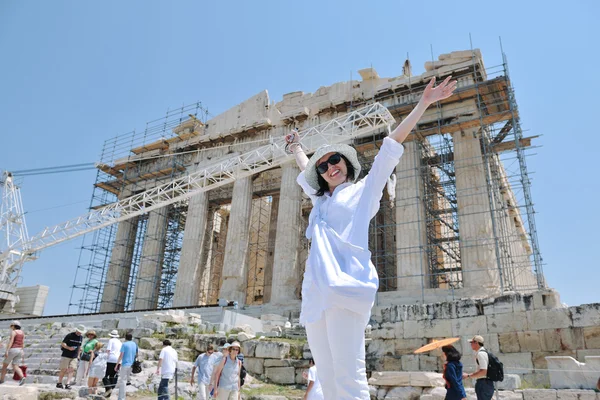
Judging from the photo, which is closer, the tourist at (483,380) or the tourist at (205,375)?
the tourist at (483,380)

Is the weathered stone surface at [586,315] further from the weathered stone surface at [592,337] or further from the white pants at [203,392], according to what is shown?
the white pants at [203,392]

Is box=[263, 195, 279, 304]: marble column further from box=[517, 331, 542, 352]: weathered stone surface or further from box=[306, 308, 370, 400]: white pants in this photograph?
box=[306, 308, 370, 400]: white pants

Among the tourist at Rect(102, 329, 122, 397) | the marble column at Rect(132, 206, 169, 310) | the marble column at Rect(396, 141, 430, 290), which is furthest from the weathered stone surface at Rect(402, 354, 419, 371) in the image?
the marble column at Rect(132, 206, 169, 310)

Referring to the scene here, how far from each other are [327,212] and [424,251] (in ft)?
61.9

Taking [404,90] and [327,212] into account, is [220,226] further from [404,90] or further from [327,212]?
[327,212]

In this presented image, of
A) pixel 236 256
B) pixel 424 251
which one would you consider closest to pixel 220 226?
pixel 236 256

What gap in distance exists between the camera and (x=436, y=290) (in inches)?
786

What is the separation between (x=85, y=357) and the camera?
10883 millimetres

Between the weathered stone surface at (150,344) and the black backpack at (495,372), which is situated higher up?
the weathered stone surface at (150,344)

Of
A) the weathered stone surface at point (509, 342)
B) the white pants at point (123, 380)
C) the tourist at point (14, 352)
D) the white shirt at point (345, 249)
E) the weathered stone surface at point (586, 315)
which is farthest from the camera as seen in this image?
the weathered stone surface at point (509, 342)

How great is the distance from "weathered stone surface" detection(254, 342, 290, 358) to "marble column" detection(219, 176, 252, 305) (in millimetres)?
11813

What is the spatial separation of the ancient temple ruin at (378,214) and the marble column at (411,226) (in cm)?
5

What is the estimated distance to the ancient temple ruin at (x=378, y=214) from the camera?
20844 mm

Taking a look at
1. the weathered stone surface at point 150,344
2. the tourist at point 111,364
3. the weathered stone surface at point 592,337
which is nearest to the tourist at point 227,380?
the tourist at point 111,364
